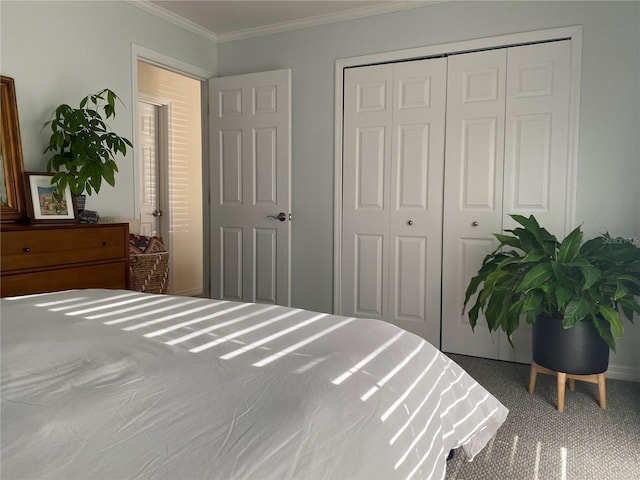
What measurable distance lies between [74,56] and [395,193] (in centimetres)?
232

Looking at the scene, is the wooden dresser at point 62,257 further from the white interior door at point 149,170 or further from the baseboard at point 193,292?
the baseboard at point 193,292

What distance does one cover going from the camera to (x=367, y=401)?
0.99 meters

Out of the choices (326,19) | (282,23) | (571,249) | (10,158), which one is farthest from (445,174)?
(10,158)

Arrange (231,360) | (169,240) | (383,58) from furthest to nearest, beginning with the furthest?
1. (169,240)
2. (383,58)
3. (231,360)

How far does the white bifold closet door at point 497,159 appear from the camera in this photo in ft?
10.2

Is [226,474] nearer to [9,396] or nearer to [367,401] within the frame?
[367,401]

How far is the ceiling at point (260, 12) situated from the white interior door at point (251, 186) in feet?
1.36

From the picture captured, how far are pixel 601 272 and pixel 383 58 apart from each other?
2135 mm

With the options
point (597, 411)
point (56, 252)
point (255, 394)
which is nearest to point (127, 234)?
point (56, 252)

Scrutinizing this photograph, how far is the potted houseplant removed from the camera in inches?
92.0

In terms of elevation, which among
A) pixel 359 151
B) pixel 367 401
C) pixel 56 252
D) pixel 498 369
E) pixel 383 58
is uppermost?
pixel 383 58

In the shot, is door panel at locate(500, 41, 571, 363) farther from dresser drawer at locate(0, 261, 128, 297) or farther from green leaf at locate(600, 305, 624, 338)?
dresser drawer at locate(0, 261, 128, 297)

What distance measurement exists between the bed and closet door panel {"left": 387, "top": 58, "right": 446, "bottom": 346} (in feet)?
6.46

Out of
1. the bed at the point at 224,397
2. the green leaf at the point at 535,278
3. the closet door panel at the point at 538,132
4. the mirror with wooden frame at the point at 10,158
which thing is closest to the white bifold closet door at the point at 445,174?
the closet door panel at the point at 538,132
